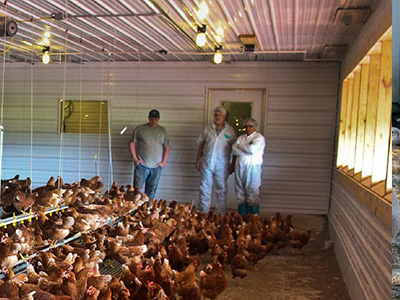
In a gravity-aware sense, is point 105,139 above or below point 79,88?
below

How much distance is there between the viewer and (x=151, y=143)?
213 inches

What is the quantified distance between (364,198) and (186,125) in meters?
3.27

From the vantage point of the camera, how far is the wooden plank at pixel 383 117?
249 cm

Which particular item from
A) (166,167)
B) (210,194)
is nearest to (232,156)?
(210,194)

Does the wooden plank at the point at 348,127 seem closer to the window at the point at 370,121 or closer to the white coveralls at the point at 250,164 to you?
the window at the point at 370,121

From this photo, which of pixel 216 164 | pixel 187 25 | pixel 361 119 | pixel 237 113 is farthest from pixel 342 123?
pixel 187 25

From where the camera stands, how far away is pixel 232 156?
5422 mm

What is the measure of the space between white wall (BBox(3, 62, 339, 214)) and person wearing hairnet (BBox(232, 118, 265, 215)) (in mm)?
427

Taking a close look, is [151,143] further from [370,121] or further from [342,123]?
[370,121]

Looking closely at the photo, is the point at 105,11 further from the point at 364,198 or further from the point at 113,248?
the point at 364,198

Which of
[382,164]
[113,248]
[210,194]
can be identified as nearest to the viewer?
[382,164]

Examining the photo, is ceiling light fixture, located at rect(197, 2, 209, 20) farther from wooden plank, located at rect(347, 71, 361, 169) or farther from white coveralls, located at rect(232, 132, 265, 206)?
white coveralls, located at rect(232, 132, 265, 206)

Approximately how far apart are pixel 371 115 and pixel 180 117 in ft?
10.3

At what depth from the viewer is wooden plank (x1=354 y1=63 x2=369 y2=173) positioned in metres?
3.41
